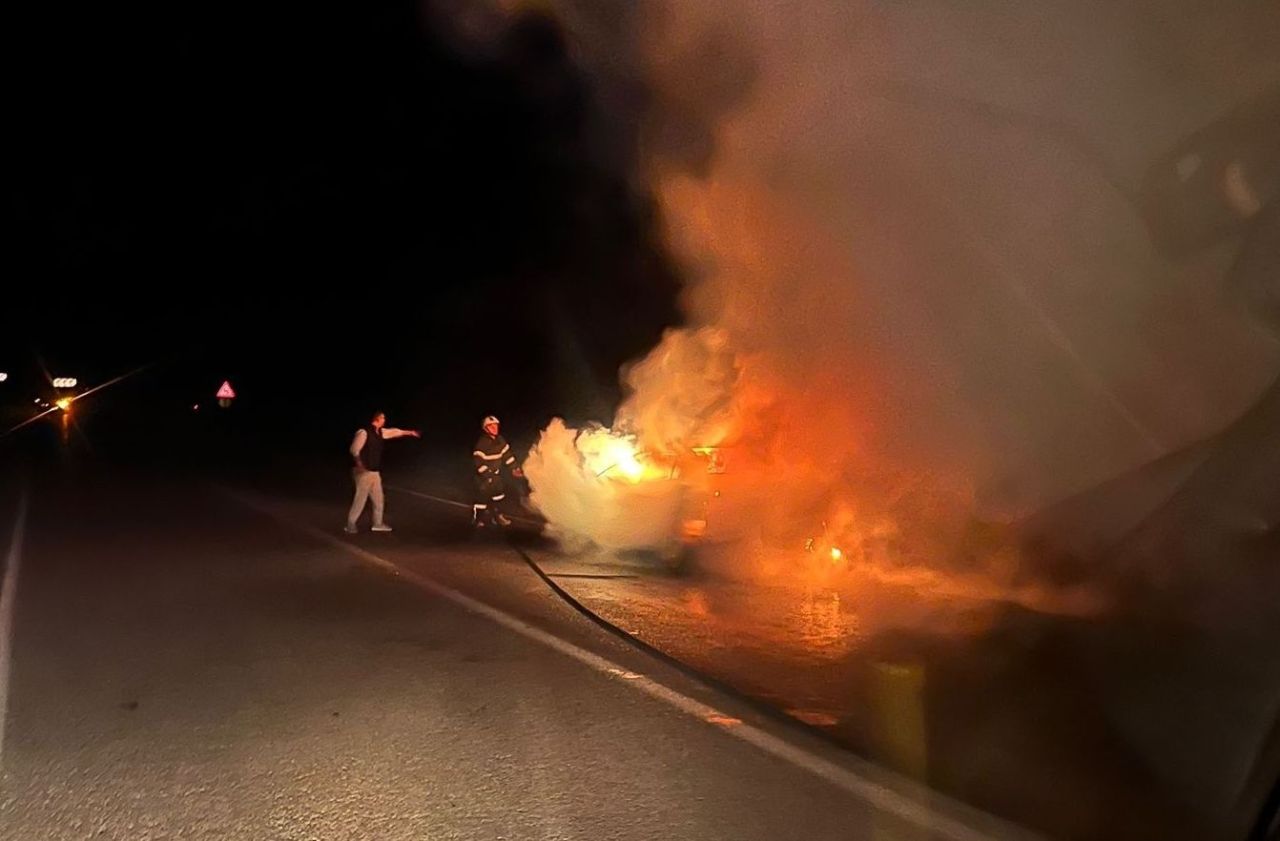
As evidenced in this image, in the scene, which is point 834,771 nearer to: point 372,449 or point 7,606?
point 7,606

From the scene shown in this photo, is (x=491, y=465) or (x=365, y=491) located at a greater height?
(x=491, y=465)

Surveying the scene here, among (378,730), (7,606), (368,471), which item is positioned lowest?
(378,730)

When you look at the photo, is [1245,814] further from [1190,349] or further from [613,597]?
[613,597]

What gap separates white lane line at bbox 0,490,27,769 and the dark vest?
3444 mm

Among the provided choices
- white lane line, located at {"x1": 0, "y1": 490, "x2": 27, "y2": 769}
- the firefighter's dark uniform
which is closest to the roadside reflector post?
white lane line, located at {"x1": 0, "y1": 490, "x2": 27, "y2": 769}

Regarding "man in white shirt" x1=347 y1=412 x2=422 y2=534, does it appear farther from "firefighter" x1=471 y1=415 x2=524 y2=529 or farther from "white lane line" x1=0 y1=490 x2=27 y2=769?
"white lane line" x1=0 y1=490 x2=27 y2=769

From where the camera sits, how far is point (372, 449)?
13.5 m

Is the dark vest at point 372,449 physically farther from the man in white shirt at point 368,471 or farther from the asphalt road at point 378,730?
the asphalt road at point 378,730

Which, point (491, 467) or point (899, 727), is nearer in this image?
point (899, 727)

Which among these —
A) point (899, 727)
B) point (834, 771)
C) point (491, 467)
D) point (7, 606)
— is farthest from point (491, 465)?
point (834, 771)

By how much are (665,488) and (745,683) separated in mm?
4768

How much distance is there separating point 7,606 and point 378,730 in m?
4.52

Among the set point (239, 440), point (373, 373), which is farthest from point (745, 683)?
point (373, 373)

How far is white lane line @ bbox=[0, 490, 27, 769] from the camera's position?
602 cm
